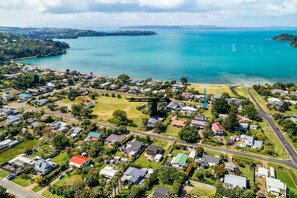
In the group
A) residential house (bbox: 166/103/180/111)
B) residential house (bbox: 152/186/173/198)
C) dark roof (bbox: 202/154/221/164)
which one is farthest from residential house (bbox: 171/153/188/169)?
residential house (bbox: 166/103/180/111)

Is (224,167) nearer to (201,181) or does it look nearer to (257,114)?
(201,181)

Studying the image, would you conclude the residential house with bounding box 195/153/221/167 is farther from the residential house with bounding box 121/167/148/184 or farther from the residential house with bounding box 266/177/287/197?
the residential house with bounding box 121/167/148/184

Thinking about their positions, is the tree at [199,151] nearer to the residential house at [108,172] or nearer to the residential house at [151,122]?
the residential house at [151,122]

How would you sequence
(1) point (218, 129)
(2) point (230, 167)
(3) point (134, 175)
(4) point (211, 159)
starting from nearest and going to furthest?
(3) point (134, 175), (2) point (230, 167), (4) point (211, 159), (1) point (218, 129)

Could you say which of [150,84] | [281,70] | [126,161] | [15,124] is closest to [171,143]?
[126,161]

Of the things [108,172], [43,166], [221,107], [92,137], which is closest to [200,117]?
[221,107]

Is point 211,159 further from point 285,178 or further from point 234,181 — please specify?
point 285,178
